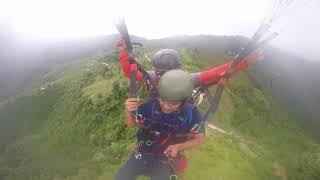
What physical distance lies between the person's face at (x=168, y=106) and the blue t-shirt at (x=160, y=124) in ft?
0.23

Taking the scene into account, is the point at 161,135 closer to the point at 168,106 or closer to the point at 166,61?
the point at 168,106

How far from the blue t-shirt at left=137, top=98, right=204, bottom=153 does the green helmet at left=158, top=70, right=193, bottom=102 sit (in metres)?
0.40

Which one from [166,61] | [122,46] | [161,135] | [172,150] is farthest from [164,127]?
[122,46]

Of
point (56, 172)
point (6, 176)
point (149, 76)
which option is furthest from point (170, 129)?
point (6, 176)

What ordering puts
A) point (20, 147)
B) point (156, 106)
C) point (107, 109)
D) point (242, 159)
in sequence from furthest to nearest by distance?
1. point (20, 147)
2. point (107, 109)
3. point (242, 159)
4. point (156, 106)

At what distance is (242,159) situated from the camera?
2542 cm

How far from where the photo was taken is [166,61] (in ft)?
28.7

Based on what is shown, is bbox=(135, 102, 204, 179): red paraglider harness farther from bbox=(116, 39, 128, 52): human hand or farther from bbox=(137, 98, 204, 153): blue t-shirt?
bbox=(116, 39, 128, 52): human hand

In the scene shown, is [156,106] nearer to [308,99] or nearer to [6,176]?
[6,176]

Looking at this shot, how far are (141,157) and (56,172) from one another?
20.0 metres

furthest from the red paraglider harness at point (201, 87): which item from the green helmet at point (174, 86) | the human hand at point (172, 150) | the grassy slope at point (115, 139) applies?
the grassy slope at point (115, 139)

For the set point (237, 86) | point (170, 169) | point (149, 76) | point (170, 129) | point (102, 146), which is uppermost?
point (149, 76)

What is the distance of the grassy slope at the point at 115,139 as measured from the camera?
23841mm

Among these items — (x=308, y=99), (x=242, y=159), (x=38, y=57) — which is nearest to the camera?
(x=242, y=159)
